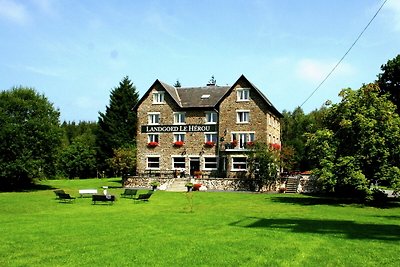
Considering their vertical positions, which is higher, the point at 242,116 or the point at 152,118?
the point at 152,118

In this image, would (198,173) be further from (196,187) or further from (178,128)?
(178,128)

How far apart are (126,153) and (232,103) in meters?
14.8

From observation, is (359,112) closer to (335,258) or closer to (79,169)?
(335,258)

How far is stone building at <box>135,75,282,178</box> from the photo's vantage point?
48406 millimetres

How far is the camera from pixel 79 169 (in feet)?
251

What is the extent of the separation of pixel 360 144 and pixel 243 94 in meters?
18.9

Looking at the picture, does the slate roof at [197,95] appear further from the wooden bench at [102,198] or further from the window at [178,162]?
the wooden bench at [102,198]

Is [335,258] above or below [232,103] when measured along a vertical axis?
below

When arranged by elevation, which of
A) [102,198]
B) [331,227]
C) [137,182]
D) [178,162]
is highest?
[178,162]

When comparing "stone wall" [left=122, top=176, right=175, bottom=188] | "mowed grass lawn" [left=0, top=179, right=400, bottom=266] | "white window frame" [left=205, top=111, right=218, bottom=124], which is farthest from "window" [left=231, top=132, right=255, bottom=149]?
"mowed grass lawn" [left=0, top=179, right=400, bottom=266]

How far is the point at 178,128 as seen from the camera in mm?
51125

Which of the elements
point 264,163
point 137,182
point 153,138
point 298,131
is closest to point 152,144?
point 153,138

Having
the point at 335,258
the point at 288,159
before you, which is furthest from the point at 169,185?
the point at 335,258

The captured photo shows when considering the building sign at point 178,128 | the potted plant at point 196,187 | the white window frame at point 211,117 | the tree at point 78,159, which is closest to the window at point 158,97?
the building sign at point 178,128
